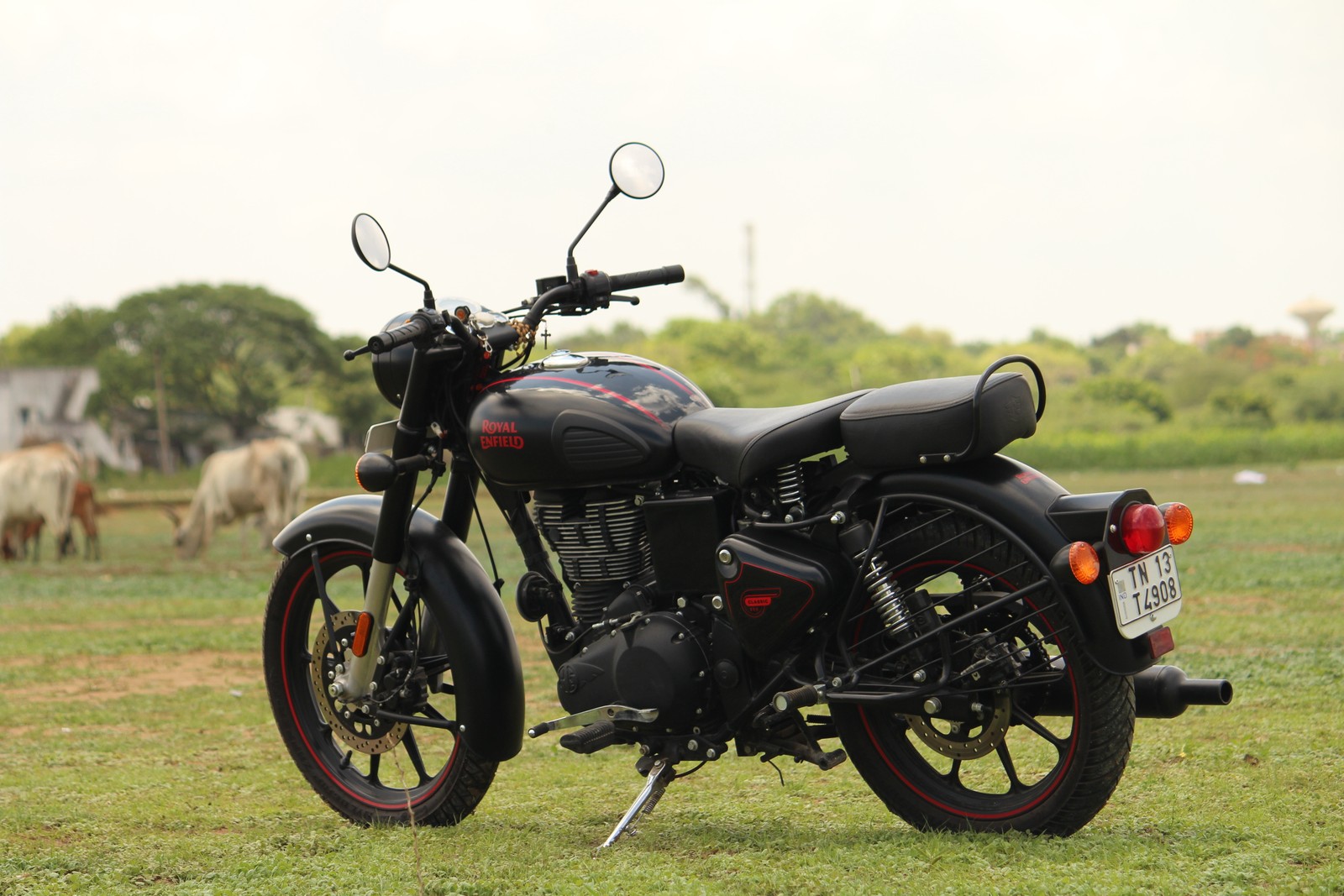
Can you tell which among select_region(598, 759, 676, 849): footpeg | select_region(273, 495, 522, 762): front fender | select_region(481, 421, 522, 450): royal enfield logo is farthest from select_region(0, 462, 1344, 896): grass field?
select_region(481, 421, 522, 450): royal enfield logo

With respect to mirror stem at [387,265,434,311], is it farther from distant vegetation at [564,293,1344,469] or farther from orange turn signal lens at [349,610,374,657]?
distant vegetation at [564,293,1344,469]

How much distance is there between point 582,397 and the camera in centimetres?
442

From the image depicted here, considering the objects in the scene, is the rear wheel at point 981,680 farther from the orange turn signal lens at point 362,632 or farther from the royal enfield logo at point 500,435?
the orange turn signal lens at point 362,632

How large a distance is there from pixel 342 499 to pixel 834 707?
79.7 inches

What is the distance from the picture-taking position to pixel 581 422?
437 centimetres

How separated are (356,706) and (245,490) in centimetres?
1660

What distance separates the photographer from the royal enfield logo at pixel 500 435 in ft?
14.7

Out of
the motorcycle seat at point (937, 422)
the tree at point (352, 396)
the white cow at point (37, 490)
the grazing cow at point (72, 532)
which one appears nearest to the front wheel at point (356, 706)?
the motorcycle seat at point (937, 422)

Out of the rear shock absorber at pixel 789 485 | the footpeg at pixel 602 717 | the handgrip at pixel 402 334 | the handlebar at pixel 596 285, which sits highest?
the handlebar at pixel 596 285

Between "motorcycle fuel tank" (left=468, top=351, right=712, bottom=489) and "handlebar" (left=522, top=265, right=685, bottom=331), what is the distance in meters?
0.20

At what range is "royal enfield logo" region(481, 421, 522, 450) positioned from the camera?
448 cm

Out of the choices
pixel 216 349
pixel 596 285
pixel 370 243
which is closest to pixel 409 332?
pixel 370 243

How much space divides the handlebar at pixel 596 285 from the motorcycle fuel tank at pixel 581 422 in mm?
203

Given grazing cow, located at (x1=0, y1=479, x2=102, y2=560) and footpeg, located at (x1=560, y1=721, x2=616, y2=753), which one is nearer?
footpeg, located at (x1=560, y1=721, x2=616, y2=753)
